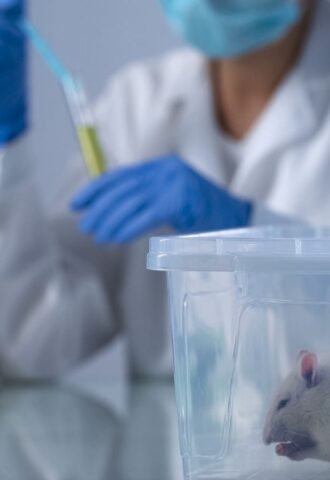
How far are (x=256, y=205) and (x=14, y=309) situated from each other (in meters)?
0.41

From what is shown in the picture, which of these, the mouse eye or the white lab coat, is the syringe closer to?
the white lab coat

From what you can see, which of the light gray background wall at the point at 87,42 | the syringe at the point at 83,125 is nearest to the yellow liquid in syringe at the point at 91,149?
the syringe at the point at 83,125

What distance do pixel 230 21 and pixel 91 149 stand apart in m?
0.28

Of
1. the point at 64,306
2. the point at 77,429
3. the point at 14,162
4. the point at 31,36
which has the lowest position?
the point at 64,306

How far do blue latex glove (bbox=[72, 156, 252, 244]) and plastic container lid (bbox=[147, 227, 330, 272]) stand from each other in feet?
1.73

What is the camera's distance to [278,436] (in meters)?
0.58

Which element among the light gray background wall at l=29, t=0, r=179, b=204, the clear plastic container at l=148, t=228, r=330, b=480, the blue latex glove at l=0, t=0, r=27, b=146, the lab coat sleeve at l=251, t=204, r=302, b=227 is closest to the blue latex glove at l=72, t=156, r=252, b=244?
the lab coat sleeve at l=251, t=204, r=302, b=227

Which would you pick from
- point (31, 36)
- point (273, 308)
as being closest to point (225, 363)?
point (273, 308)

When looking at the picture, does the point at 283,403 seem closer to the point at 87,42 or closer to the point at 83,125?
the point at 83,125

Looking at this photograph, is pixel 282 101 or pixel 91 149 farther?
pixel 282 101

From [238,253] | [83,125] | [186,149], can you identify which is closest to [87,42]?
[186,149]

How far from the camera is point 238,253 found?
22.9 inches

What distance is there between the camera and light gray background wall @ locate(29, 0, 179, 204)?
80.8 inches

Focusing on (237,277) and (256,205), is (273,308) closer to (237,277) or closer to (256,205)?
A: (237,277)
